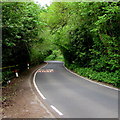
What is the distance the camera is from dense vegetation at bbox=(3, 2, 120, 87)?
1081cm

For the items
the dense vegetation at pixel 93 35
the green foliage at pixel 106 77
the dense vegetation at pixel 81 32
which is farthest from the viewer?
the dense vegetation at pixel 93 35

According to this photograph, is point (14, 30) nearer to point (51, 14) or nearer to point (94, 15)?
point (94, 15)

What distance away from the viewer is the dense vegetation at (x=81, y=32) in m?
10.8

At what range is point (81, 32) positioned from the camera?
1830cm

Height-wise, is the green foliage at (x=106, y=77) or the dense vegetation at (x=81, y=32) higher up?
the dense vegetation at (x=81, y=32)

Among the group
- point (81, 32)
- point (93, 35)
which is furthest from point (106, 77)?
point (81, 32)

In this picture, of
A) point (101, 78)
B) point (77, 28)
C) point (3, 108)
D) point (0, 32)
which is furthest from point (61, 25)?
point (3, 108)

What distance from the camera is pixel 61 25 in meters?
24.5

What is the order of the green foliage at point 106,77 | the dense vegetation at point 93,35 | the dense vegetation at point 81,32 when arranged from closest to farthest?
the dense vegetation at point 81,32 < the green foliage at point 106,77 < the dense vegetation at point 93,35

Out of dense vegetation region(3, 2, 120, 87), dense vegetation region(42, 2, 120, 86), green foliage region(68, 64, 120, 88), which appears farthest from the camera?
dense vegetation region(42, 2, 120, 86)

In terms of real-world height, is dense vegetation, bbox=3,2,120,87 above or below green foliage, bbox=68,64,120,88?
above

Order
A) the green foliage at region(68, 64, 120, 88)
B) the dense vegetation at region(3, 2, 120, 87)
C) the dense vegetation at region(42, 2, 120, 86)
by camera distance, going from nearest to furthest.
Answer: the dense vegetation at region(3, 2, 120, 87) < the green foliage at region(68, 64, 120, 88) < the dense vegetation at region(42, 2, 120, 86)

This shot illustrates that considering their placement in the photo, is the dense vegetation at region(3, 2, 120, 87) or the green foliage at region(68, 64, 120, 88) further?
the green foliage at region(68, 64, 120, 88)

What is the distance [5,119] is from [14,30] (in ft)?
22.3
